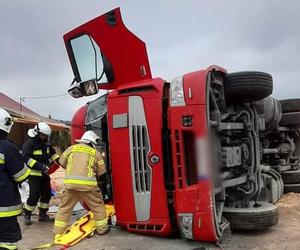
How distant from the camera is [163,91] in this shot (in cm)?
484

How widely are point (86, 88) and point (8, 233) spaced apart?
2.08 m

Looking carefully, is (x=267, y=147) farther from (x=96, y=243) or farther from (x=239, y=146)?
(x=96, y=243)

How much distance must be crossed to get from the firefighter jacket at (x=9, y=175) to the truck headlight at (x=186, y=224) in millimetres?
1561

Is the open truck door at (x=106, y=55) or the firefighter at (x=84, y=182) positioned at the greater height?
the open truck door at (x=106, y=55)

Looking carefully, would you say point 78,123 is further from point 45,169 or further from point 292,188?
point 292,188

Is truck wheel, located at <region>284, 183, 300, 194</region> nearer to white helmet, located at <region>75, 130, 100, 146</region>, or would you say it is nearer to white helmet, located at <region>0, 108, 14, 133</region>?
white helmet, located at <region>75, 130, 100, 146</region>

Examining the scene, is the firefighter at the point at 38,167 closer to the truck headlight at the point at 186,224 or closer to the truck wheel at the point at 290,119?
the truck headlight at the point at 186,224

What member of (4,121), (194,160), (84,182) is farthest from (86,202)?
(4,121)

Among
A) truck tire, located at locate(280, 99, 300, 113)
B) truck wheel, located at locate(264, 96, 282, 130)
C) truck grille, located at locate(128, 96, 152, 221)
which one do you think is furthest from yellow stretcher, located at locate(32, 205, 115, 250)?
truck tire, located at locate(280, 99, 300, 113)

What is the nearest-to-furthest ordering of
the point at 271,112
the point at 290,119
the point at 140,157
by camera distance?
the point at 140,157, the point at 271,112, the point at 290,119

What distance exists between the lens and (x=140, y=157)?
192 inches

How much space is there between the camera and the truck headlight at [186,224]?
14.9 ft

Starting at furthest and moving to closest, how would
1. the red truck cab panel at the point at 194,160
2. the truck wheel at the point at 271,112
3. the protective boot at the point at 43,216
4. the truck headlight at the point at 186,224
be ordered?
the protective boot at the point at 43,216
the truck wheel at the point at 271,112
the truck headlight at the point at 186,224
the red truck cab panel at the point at 194,160

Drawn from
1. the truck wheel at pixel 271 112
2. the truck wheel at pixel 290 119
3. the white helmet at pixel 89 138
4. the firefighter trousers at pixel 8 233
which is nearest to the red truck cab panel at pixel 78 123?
the white helmet at pixel 89 138
